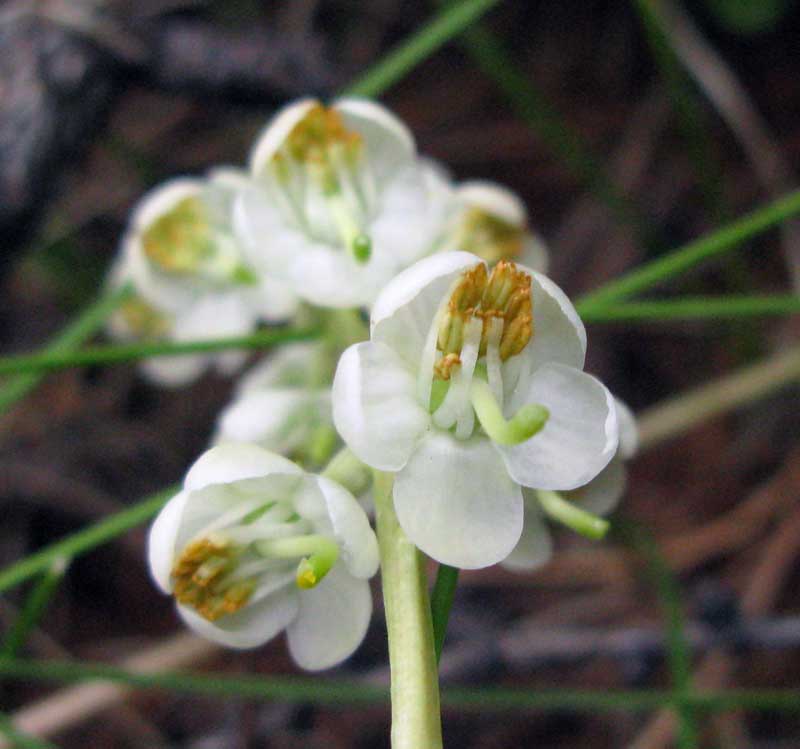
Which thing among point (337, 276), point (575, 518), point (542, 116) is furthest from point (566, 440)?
point (542, 116)

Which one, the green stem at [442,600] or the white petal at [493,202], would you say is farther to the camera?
the white petal at [493,202]

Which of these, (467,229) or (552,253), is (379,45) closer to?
(552,253)

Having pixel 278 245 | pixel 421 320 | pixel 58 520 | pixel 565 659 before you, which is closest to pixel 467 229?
pixel 278 245

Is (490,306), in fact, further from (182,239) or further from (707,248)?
(182,239)

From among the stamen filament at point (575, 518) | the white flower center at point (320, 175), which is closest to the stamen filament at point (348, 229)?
the white flower center at point (320, 175)

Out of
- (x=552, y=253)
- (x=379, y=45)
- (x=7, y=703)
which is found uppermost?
(x=379, y=45)

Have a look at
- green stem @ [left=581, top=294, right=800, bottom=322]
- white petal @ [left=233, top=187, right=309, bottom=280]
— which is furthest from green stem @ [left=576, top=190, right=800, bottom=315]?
white petal @ [left=233, top=187, right=309, bottom=280]

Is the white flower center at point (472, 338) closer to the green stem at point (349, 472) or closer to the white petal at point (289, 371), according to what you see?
the green stem at point (349, 472)
